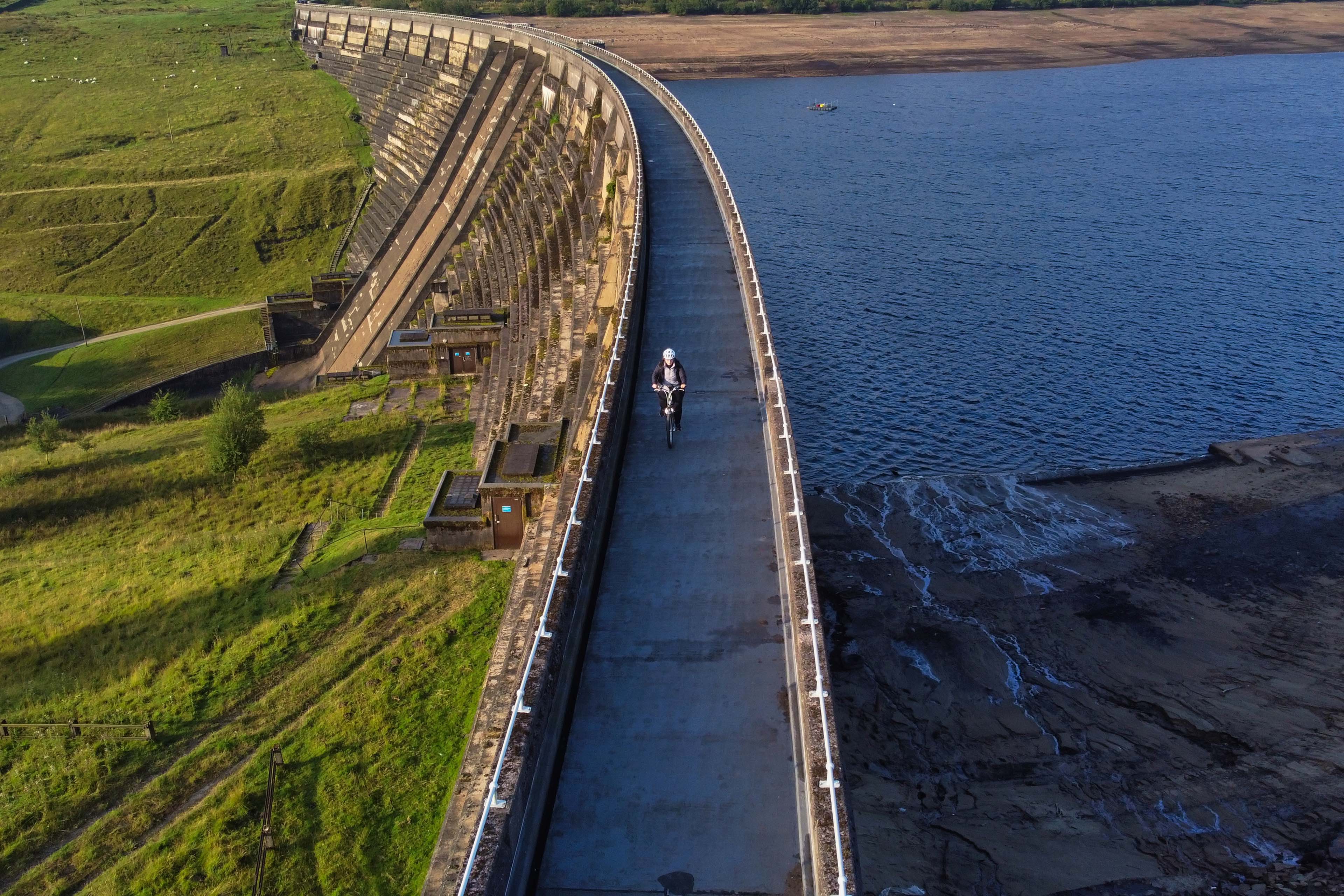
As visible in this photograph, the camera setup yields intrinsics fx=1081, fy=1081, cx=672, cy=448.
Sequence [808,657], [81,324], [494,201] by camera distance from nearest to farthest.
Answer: [808,657], [494,201], [81,324]

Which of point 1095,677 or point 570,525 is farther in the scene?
point 1095,677

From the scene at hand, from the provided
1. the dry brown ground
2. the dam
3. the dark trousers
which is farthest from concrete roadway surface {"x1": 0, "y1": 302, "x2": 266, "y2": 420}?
the dry brown ground

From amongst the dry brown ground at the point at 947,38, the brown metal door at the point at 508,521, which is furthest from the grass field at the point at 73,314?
the dry brown ground at the point at 947,38

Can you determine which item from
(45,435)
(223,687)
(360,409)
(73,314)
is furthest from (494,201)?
(223,687)

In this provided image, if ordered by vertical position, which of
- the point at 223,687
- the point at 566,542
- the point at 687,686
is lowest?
the point at 223,687

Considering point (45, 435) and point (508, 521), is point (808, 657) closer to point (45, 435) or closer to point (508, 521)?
point (508, 521)

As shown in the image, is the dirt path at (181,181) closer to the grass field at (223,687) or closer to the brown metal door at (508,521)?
the grass field at (223,687)

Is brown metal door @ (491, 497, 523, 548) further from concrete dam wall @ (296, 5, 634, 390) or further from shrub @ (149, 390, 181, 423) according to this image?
shrub @ (149, 390, 181, 423)
